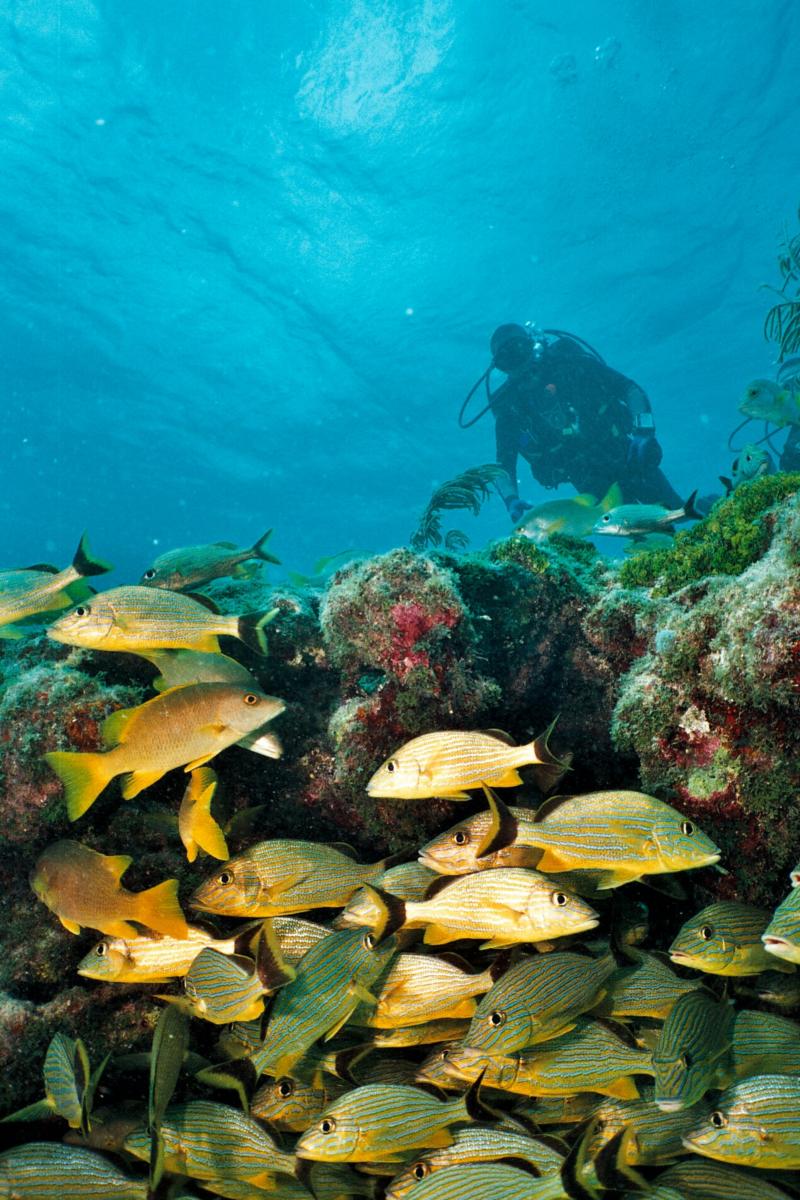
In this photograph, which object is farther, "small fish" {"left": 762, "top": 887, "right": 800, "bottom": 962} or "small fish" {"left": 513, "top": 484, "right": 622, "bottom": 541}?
"small fish" {"left": 513, "top": 484, "right": 622, "bottom": 541}

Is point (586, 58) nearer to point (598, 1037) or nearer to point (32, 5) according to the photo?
point (32, 5)

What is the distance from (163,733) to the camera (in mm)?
2566

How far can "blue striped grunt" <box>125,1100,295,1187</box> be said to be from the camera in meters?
2.21

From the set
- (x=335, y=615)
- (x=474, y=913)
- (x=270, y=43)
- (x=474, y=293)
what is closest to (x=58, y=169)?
(x=270, y=43)

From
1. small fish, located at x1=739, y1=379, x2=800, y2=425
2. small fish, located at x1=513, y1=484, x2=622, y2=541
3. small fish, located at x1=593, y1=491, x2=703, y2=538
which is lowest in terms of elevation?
small fish, located at x1=593, y1=491, x2=703, y2=538

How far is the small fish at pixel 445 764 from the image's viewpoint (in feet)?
8.02

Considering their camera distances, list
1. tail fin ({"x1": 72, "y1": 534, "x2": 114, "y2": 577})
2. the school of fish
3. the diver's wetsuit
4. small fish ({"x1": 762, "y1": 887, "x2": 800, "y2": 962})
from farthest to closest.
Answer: the diver's wetsuit → tail fin ({"x1": 72, "y1": 534, "x2": 114, "y2": 577}) → the school of fish → small fish ({"x1": 762, "y1": 887, "x2": 800, "y2": 962})

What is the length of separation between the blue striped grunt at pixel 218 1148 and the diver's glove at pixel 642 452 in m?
12.8

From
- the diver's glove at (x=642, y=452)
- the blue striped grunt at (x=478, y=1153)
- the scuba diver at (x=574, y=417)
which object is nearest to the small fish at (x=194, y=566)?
the blue striped grunt at (x=478, y=1153)

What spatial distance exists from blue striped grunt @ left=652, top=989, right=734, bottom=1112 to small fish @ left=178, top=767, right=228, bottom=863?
1817 millimetres

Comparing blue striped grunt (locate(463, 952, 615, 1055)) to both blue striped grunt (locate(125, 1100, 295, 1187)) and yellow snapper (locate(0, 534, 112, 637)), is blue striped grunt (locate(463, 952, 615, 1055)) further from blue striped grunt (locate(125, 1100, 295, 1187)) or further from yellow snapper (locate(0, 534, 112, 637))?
yellow snapper (locate(0, 534, 112, 637))

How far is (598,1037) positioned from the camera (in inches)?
92.6

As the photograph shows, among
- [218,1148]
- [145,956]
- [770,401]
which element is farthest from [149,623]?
[770,401]

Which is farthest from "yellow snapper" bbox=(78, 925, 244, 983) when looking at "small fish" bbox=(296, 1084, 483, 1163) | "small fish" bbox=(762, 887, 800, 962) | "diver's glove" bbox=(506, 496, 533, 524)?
"diver's glove" bbox=(506, 496, 533, 524)
